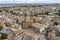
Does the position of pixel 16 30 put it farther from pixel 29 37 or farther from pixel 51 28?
pixel 51 28

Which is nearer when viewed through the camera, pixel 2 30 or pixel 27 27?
pixel 2 30

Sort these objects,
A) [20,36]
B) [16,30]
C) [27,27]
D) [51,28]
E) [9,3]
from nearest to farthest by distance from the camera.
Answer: [20,36] → [16,30] → [51,28] → [27,27] → [9,3]

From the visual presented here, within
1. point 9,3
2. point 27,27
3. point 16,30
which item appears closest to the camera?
point 16,30

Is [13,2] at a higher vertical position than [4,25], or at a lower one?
lower

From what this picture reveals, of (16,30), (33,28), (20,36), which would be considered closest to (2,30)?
(16,30)

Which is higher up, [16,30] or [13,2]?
[16,30]

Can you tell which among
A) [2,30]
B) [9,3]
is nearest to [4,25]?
[2,30]

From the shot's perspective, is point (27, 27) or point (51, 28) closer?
point (51, 28)

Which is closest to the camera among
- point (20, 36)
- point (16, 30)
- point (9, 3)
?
point (20, 36)

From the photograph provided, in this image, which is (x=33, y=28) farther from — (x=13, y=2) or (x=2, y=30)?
(x=13, y=2)
